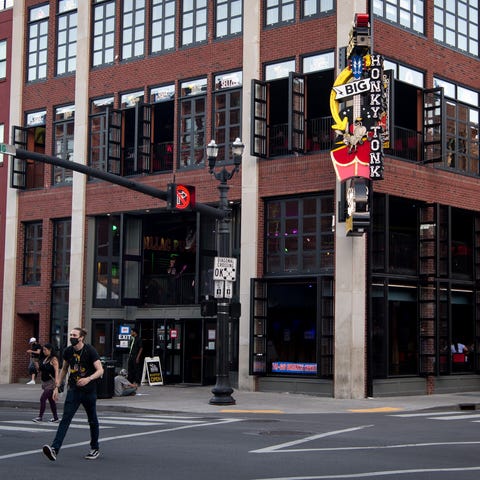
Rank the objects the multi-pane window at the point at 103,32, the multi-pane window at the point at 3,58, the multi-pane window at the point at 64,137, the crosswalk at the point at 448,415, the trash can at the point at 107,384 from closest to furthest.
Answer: the crosswalk at the point at 448,415 < the trash can at the point at 107,384 < the multi-pane window at the point at 103,32 < the multi-pane window at the point at 64,137 < the multi-pane window at the point at 3,58

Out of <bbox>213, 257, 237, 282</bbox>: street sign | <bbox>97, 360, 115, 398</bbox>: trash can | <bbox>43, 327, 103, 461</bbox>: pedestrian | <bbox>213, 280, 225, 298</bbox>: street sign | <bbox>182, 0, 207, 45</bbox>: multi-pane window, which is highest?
<bbox>182, 0, 207, 45</bbox>: multi-pane window

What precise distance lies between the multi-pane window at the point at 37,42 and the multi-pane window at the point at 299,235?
12.3m

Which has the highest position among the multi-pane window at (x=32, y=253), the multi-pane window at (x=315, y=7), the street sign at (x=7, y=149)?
the multi-pane window at (x=315, y=7)

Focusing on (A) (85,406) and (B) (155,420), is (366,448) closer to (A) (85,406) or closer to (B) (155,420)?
(A) (85,406)

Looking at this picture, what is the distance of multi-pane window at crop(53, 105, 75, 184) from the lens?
34594mm

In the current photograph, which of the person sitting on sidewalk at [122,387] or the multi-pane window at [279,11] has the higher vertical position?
the multi-pane window at [279,11]

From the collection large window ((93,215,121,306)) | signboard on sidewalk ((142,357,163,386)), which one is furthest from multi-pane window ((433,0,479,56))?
signboard on sidewalk ((142,357,163,386))

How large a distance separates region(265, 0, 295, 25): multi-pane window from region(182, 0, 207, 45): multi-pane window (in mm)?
2613

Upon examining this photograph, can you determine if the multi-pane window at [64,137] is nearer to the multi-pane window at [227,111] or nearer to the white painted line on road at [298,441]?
the multi-pane window at [227,111]

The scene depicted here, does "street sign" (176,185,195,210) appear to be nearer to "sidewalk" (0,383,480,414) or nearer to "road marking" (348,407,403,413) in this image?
"sidewalk" (0,383,480,414)

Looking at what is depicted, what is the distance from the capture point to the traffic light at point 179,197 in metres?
22.7

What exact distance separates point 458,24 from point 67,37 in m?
14.1

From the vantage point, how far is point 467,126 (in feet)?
102

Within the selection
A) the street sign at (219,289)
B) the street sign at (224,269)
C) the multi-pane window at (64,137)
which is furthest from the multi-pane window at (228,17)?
the street sign at (219,289)
